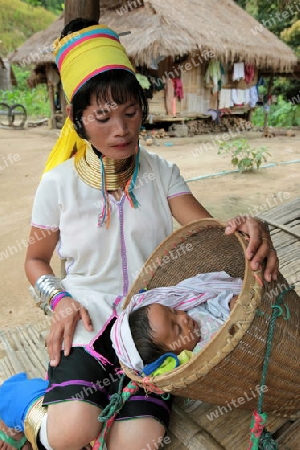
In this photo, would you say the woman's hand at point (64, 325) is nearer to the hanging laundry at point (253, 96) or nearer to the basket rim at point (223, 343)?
the basket rim at point (223, 343)

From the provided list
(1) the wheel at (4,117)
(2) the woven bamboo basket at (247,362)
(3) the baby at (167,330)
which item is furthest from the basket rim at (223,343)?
(1) the wheel at (4,117)

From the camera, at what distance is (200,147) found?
1002cm

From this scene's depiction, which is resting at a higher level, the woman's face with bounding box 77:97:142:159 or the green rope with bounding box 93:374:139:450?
the woman's face with bounding box 77:97:142:159

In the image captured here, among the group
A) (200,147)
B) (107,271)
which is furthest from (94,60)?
(200,147)

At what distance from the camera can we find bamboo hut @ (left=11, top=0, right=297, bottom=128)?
9.80m

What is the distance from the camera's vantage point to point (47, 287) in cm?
164

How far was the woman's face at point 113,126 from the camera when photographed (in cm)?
151

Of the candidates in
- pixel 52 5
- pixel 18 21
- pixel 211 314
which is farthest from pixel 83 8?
pixel 52 5

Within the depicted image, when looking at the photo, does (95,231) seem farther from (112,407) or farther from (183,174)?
(183,174)

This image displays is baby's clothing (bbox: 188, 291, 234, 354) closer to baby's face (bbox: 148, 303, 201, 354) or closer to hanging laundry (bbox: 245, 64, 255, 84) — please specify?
baby's face (bbox: 148, 303, 201, 354)

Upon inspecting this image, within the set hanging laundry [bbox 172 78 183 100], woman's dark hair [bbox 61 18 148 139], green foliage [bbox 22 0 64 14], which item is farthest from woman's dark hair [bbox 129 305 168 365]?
green foliage [bbox 22 0 64 14]

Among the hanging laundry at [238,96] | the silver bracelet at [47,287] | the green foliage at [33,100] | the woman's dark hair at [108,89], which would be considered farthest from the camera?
the green foliage at [33,100]

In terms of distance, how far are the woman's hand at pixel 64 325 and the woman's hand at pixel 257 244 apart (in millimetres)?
634

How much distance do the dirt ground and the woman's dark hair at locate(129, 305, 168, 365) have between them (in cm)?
161
